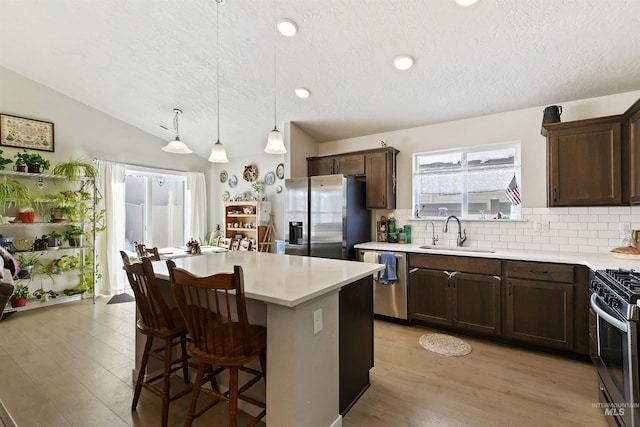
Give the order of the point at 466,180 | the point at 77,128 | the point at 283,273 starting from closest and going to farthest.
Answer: the point at 283,273 → the point at 466,180 → the point at 77,128

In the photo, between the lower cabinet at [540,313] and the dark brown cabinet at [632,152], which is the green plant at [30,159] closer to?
the lower cabinet at [540,313]

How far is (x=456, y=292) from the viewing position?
124 inches

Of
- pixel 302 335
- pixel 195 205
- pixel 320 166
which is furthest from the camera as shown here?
pixel 195 205

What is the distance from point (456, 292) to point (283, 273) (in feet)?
6.99

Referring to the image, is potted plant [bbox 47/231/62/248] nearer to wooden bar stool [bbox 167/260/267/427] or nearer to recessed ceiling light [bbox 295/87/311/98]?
wooden bar stool [bbox 167/260/267/427]

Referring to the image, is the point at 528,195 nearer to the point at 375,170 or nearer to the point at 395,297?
the point at 375,170

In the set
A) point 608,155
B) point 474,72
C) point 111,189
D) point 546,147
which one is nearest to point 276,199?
point 111,189

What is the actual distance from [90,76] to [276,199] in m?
3.20

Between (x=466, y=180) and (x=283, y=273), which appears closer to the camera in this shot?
(x=283, y=273)

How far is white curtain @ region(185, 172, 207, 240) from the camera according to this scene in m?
6.11

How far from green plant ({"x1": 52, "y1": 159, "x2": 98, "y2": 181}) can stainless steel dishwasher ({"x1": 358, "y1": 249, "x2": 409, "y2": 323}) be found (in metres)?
4.43

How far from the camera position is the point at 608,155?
2.70m

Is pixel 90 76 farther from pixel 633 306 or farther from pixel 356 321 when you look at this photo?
pixel 633 306

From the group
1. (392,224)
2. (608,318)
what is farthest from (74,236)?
(608,318)
